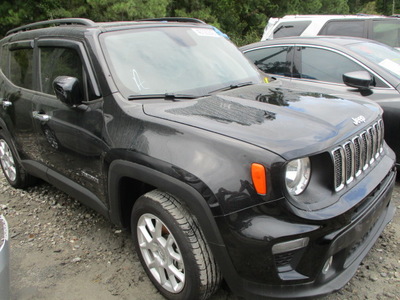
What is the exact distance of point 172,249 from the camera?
2295mm

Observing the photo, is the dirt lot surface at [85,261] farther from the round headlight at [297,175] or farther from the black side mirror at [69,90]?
the black side mirror at [69,90]

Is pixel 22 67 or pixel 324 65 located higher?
pixel 22 67

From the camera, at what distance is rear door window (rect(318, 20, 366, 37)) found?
7148mm

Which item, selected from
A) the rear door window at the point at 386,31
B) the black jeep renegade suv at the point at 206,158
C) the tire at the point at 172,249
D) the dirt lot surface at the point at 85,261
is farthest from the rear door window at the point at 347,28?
the tire at the point at 172,249

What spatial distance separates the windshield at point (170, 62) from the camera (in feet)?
8.91

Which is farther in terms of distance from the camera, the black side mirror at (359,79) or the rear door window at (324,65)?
the rear door window at (324,65)

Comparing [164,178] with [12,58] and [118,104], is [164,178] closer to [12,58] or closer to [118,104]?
[118,104]

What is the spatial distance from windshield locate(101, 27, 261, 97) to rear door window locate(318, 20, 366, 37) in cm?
469

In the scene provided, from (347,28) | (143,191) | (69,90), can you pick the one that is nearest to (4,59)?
(69,90)

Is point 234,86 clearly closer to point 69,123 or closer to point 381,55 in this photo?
point 69,123

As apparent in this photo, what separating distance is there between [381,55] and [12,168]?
4.57 metres

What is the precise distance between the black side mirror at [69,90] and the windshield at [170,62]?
30cm

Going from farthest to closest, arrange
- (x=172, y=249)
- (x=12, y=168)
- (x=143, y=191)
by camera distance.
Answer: (x=12, y=168) < (x=143, y=191) < (x=172, y=249)

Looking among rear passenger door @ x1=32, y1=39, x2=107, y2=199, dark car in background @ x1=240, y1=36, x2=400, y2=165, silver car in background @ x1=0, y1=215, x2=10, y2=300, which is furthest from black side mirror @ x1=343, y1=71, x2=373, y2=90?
silver car in background @ x1=0, y1=215, x2=10, y2=300
